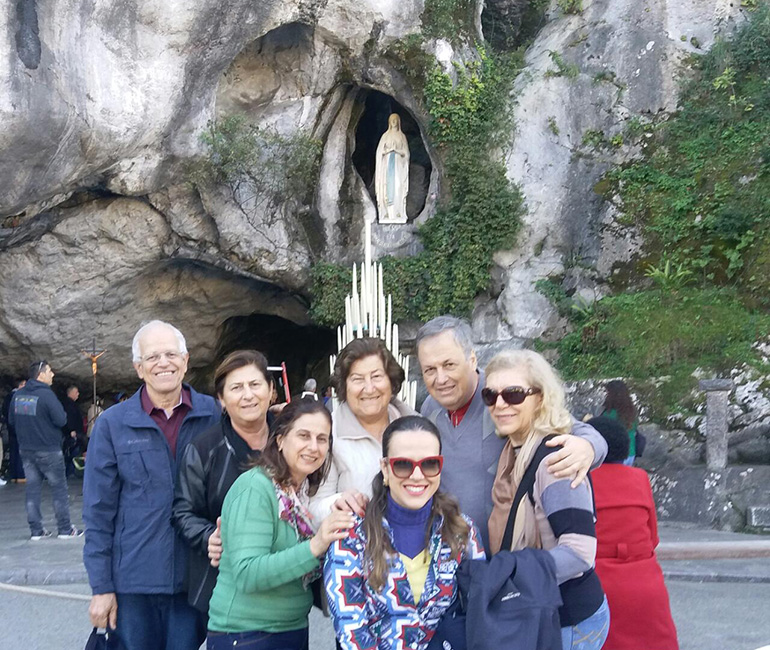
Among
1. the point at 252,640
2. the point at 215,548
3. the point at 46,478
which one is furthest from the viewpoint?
the point at 46,478

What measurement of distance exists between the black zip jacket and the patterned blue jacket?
70 centimetres

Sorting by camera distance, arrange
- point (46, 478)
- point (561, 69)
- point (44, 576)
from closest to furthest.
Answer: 1. point (44, 576)
2. point (46, 478)
3. point (561, 69)

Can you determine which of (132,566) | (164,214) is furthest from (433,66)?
(132,566)

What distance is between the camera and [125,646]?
3508 mm

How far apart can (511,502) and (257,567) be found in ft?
2.65

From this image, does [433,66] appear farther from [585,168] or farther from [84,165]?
[84,165]

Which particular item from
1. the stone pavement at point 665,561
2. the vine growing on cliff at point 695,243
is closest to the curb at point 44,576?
the stone pavement at point 665,561

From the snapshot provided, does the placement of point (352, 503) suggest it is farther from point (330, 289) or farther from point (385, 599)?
point (330, 289)

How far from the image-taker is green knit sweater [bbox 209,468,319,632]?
2.81 metres

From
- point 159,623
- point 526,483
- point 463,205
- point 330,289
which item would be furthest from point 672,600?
point 330,289

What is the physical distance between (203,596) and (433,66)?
459 inches

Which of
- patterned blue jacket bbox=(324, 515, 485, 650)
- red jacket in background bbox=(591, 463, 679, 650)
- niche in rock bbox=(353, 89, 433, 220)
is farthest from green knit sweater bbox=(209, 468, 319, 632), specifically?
niche in rock bbox=(353, 89, 433, 220)

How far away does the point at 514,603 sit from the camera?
254 cm

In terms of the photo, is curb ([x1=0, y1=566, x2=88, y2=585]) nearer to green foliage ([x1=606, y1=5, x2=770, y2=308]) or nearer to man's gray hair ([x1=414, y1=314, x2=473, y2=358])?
man's gray hair ([x1=414, y1=314, x2=473, y2=358])
